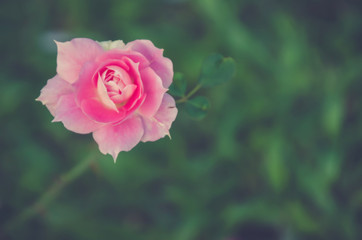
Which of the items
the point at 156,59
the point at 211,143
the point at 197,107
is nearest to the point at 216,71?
the point at 197,107

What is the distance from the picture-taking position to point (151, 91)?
2.25ft

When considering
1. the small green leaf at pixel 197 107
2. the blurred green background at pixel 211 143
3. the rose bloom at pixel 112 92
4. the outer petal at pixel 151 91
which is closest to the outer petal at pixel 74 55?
the rose bloom at pixel 112 92

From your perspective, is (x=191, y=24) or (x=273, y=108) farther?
(x=191, y=24)

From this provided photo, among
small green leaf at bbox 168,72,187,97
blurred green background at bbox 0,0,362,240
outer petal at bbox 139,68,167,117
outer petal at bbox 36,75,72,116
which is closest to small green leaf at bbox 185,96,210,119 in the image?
small green leaf at bbox 168,72,187,97

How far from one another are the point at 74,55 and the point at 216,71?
0.35 m

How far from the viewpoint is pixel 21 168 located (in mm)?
1536

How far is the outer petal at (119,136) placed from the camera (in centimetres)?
68

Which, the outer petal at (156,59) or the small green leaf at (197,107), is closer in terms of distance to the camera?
the outer petal at (156,59)

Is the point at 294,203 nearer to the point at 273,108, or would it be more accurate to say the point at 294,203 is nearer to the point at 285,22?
the point at 273,108

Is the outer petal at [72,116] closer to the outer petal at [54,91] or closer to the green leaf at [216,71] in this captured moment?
the outer petal at [54,91]

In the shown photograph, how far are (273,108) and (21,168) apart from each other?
1161 mm

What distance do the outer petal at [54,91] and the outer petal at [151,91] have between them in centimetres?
15

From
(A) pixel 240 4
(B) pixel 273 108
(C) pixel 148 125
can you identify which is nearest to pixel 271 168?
(B) pixel 273 108

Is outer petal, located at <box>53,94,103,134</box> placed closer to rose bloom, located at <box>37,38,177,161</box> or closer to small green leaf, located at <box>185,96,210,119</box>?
rose bloom, located at <box>37,38,177,161</box>
